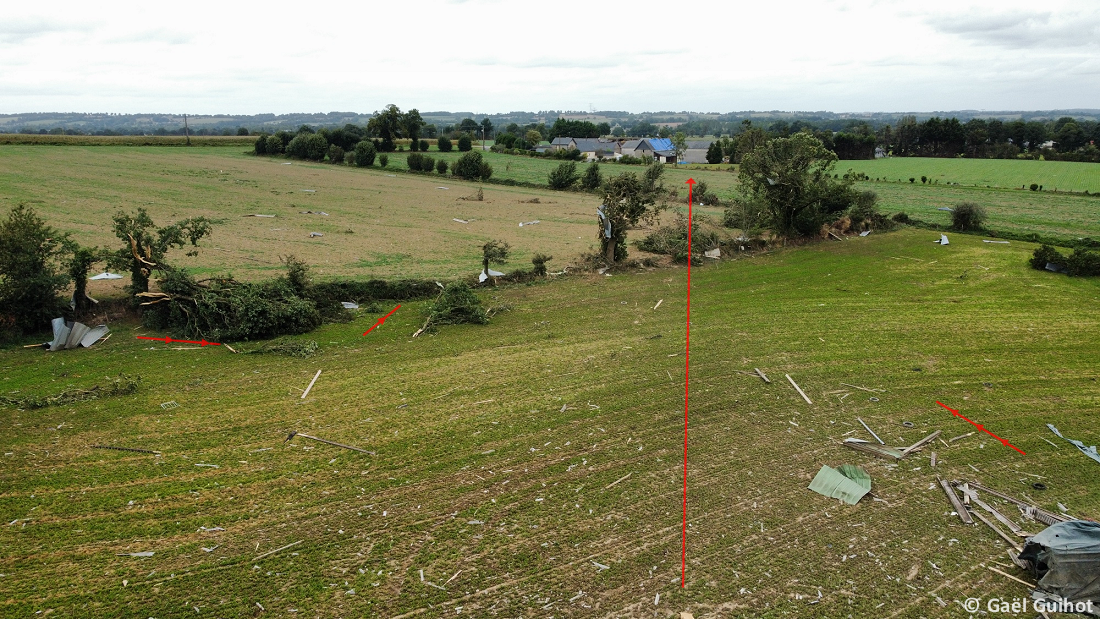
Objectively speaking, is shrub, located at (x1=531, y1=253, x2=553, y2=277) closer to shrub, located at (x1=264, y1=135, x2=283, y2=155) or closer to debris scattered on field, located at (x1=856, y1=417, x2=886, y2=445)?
debris scattered on field, located at (x1=856, y1=417, x2=886, y2=445)

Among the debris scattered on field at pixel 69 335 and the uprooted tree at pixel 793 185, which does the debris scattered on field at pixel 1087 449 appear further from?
the debris scattered on field at pixel 69 335

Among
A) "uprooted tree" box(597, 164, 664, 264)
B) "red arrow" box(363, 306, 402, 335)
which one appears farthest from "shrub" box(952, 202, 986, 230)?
"red arrow" box(363, 306, 402, 335)

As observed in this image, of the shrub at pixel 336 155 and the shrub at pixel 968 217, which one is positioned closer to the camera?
the shrub at pixel 968 217

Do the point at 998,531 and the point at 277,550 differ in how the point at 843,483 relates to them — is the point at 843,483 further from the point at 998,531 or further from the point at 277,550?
the point at 277,550

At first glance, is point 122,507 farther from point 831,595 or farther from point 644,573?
point 831,595

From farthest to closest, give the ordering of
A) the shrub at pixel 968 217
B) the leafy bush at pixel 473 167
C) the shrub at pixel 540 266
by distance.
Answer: the leafy bush at pixel 473 167 → the shrub at pixel 968 217 → the shrub at pixel 540 266

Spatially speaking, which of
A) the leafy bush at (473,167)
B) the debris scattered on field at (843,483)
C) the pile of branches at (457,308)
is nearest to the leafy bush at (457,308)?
the pile of branches at (457,308)

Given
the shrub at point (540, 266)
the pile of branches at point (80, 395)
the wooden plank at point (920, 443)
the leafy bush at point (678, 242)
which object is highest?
the leafy bush at point (678, 242)
